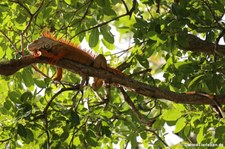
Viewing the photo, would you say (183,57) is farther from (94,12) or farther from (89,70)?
(89,70)

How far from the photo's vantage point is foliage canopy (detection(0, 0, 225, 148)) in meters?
4.14

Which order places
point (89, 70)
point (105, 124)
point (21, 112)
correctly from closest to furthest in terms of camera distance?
1. point (89, 70)
2. point (21, 112)
3. point (105, 124)

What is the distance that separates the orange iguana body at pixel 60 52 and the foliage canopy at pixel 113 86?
0.14 metres

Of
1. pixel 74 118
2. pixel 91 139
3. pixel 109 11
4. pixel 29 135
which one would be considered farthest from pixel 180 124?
pixel 29 135

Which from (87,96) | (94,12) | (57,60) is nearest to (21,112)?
(57,60)

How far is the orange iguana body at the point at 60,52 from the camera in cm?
397

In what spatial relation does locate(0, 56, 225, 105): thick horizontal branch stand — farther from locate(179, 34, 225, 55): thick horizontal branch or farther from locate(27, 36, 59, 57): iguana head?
locate(179, 34, 225, 55): thick horizontal branch

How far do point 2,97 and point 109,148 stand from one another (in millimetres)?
1403

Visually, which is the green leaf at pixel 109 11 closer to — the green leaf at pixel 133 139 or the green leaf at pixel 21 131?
the green leaf at pixel 133 139

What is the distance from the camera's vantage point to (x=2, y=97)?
4.85 metres

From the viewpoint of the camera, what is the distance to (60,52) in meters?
4.01

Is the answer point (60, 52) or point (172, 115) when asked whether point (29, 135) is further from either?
point (172, 115)

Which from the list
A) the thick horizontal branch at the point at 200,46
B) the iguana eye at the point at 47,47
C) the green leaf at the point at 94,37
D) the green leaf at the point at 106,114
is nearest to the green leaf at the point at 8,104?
the iguana eye at the point at 47,47

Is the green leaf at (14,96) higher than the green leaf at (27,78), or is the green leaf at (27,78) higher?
the green leaf at (27,78)
